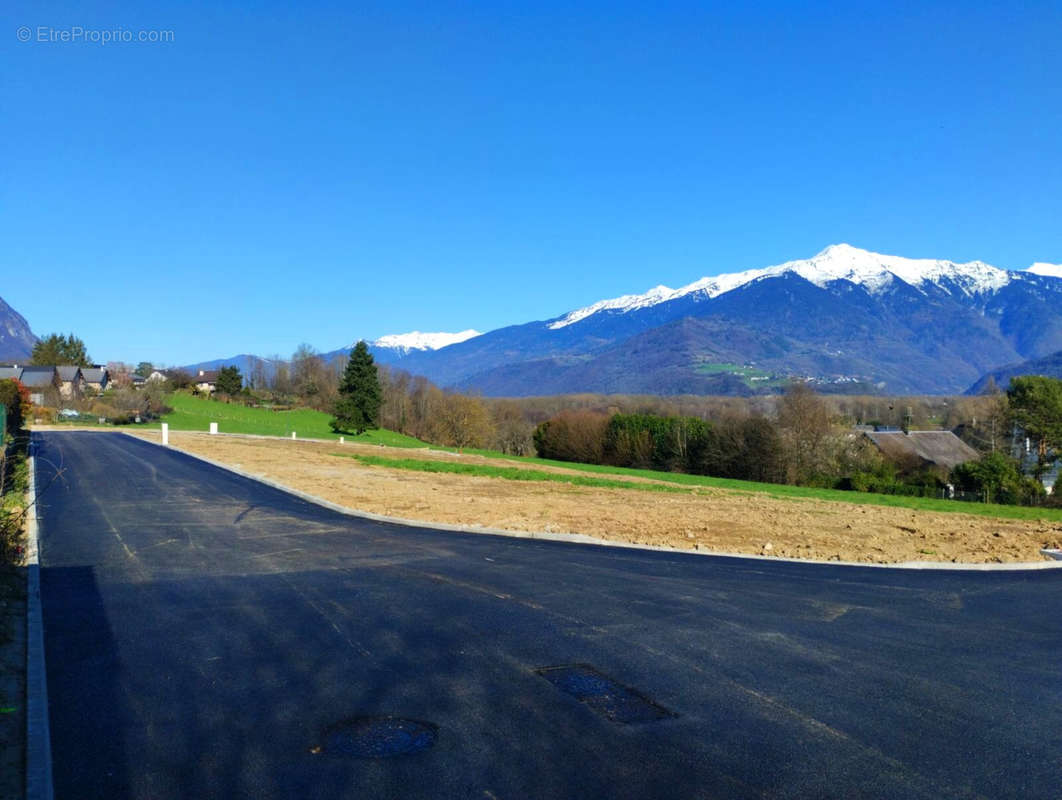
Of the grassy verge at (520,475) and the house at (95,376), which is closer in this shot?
the grassy verge at (520,475)

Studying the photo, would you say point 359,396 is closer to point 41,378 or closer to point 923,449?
point 41,378

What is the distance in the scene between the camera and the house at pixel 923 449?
58.0m

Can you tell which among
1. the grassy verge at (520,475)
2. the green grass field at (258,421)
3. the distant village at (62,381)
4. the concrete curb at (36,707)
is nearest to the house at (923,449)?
the grassy verge at (520,475)

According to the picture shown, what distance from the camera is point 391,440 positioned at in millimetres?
79688

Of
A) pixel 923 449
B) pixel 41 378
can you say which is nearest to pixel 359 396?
pixel 41 378

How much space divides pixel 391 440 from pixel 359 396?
6.76 m

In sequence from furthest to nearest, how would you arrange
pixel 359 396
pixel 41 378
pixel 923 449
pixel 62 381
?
pixel 62 381 → pixel 41 378 → pixel 359 396 → pixel 923 449

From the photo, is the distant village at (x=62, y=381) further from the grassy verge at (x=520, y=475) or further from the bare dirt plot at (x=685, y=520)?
the bare dirt plot at (x=685, y=520)

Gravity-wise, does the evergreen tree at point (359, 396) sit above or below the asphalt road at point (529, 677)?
above

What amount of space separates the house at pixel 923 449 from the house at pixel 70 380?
79.5m

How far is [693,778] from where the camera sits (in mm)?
4852

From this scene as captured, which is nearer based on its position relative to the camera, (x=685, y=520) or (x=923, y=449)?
(x=685, y=520)

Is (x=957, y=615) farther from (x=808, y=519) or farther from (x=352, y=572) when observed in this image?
(x=808, y=519)

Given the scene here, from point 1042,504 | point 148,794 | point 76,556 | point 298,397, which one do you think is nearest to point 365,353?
point 298,397
